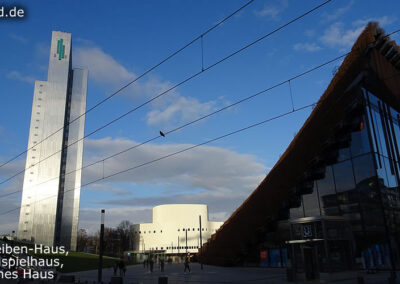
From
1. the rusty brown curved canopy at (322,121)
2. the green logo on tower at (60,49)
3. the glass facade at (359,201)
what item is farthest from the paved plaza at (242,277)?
the green logo on tower at (60,49)

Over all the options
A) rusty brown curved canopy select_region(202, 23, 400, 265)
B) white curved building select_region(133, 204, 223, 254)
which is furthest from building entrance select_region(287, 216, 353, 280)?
white curved building select_region(133, 204, 223, 254)

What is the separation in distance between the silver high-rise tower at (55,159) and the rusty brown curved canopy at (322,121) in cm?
5154

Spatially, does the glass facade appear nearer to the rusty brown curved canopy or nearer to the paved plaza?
the paved plaza

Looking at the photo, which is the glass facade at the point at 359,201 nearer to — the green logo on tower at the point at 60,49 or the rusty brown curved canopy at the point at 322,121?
the rusty brown curved canopy at the point at 322,121

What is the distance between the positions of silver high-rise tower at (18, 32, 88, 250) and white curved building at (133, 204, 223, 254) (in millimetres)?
48896

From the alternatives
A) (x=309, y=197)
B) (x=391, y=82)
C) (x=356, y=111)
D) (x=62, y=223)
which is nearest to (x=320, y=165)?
(x=309, y=197)

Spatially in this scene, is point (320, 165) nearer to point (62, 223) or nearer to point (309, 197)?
point (309, 197)

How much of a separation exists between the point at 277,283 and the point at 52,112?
233ft

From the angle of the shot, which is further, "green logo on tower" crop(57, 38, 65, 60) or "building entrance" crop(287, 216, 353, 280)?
"green logo on tower" crop(57, 38, 65, 60)

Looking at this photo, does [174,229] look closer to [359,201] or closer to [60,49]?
[60,49]

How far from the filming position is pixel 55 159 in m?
74.8

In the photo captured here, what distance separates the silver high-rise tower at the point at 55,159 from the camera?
7175cm

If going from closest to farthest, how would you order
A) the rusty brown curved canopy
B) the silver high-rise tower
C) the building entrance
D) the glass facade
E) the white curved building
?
the building entrance < the glass facade < the rusty brown curved canopy < the silver high-rise tower < the white curved building

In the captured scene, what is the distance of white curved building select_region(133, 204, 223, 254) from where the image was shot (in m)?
120
